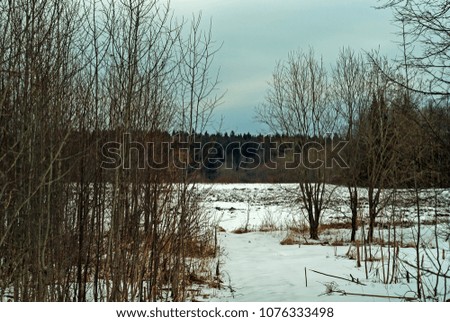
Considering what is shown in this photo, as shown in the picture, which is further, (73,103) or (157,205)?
(157,205)

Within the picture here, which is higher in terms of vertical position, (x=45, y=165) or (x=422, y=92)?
(x=422, y=92)

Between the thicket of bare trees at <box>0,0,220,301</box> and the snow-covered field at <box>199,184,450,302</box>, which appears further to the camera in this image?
the snow-covered field at <box>199,184,450,302</box>

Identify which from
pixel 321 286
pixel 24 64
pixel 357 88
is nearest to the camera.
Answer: pixel 24 64

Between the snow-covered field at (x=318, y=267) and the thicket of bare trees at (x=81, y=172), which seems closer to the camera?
the thicket of bare trees at (x=81, y=172)

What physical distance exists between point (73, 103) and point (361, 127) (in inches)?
375

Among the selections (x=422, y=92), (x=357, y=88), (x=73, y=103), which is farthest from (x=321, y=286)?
(x=357, y=88)

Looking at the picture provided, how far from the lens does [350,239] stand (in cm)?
1415

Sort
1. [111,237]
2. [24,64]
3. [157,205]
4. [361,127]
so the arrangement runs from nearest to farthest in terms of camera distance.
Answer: [24,64] → [111,237] → [157,205] → [361,127]

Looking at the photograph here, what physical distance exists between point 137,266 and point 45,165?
1654 mm

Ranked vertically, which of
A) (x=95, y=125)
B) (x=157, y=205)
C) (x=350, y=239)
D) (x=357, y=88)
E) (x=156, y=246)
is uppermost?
(x=357, y=88)

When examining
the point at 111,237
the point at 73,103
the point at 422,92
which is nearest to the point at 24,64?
the point at 73,103

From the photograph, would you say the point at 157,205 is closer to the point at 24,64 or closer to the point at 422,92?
the point at 24,64

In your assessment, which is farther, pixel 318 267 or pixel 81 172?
pixel 318 267

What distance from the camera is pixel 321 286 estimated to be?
7.49 m
